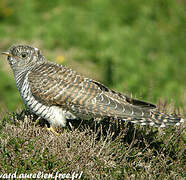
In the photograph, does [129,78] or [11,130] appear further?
[129,78]

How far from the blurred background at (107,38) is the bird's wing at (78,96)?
2.69 meters

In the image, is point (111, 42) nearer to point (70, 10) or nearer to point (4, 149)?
point (70, 10)

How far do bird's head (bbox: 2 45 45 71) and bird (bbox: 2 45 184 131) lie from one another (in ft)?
0.55

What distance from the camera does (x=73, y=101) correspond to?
12.7 ft

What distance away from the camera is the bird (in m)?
3.88

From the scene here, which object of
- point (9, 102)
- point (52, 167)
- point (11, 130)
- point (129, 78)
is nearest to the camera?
point (52, 167)

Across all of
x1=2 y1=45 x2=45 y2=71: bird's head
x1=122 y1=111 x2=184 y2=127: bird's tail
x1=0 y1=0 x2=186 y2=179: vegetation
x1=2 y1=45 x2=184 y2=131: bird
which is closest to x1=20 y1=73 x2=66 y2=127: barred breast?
x1=2 y1=45 x2=184 y2=131: bird

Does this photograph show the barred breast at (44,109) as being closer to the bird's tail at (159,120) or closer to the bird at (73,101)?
the bird at (73,101)

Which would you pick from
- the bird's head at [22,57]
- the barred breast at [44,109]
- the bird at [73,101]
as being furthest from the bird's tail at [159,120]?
the bird's head at [22,57]

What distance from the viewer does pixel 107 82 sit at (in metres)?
7.36

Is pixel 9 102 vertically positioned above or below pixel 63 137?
below

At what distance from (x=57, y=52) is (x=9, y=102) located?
6.45 ft

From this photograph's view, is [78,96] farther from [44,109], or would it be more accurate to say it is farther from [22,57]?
[22,57]

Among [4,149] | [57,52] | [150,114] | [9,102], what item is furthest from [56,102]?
[57,52]
